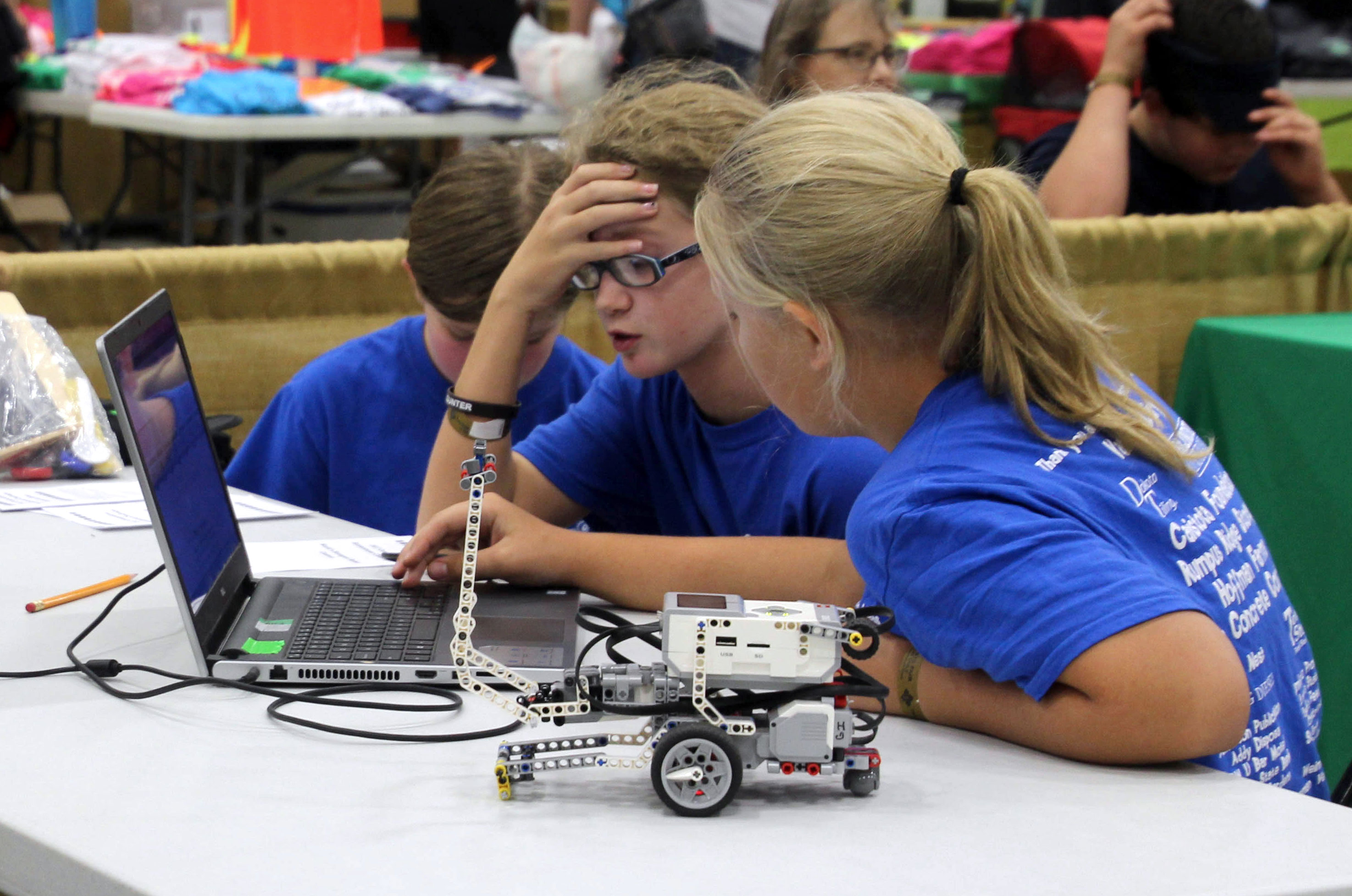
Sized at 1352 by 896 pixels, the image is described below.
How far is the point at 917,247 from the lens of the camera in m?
1.10

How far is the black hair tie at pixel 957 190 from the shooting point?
1102 mm

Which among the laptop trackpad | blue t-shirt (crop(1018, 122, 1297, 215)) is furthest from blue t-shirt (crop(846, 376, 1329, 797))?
blue t-shirt (crop(1018, 122, 1297, 215))

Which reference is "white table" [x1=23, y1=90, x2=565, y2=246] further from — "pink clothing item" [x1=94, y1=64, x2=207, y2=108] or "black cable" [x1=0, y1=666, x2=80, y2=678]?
"black cable" [x1=0, y1=666, x2=80, y2=678]

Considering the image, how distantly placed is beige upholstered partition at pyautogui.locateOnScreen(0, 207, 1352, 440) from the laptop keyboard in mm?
1134

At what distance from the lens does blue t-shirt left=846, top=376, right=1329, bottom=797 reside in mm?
942

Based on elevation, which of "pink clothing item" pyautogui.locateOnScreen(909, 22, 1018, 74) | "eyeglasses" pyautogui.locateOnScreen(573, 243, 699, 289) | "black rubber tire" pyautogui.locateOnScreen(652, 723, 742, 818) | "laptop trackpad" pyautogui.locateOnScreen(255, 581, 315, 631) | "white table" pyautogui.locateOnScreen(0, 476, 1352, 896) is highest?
"pink clothing item" pyautogui.locateOnScreen(909, 22, 1018, 74)

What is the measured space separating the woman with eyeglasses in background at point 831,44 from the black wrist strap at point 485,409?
155cm

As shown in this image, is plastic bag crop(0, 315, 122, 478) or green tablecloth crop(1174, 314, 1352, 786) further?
green tablecloth crop(1174, 314, 1352, 786)

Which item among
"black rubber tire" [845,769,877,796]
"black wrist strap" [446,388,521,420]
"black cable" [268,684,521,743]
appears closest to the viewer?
"black rubber tire" [845,769,877,796]

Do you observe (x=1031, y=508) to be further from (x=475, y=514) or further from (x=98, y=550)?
(x=98, y=550)

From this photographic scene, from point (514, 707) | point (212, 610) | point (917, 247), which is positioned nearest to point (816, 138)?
point (917, 247)

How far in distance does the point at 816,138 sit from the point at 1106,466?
1.20ft

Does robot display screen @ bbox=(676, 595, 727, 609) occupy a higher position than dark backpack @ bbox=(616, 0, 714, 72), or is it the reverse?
dark backpack @ bbox=(616, 0, 714, 72)

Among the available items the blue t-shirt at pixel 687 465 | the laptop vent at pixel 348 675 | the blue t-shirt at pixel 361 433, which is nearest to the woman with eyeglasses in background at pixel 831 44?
the blue t-shirt at pixel 361 433
